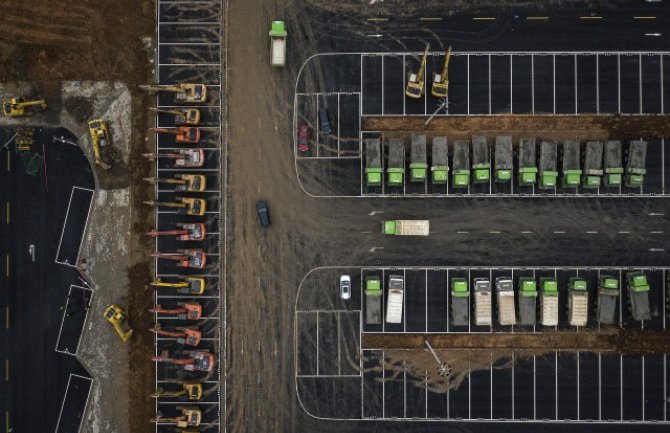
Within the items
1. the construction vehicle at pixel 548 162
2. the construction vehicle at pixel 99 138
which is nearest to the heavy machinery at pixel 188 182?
the construction vehicle at pixel 99 138

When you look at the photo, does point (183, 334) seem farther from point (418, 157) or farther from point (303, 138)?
point (418, 157)

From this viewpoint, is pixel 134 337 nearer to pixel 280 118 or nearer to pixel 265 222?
pixel 265 222

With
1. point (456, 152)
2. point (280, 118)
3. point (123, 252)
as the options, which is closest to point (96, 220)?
point (123, 252)

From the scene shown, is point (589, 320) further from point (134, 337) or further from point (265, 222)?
point (134, 337)

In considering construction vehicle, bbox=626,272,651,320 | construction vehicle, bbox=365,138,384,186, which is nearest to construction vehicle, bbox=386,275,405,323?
construction vehicle, bbox=365,138,384,186

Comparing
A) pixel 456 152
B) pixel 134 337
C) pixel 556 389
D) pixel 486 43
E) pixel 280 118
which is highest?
pixel 486 43

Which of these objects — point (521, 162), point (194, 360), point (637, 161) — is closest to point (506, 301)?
point (521, 162)

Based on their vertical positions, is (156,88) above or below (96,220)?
above
